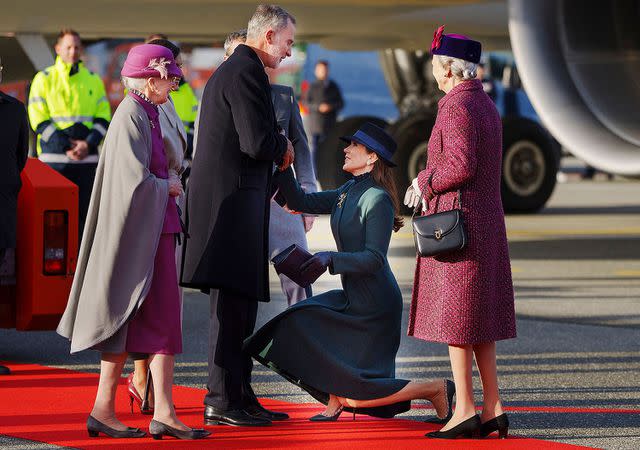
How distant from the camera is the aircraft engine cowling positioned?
31.0 feet

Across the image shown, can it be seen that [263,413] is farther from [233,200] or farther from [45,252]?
[45,252]

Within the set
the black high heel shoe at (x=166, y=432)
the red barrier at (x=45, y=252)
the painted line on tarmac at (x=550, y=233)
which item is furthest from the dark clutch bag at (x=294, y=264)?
the painted line on tarmac at (x=550, y=233)

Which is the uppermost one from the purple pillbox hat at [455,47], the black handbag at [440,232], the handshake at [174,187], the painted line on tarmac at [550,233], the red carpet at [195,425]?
the purple pillbox hat at [455,47]

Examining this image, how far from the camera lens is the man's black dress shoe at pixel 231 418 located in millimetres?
6215

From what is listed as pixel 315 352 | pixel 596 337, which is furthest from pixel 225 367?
pixel 596 337

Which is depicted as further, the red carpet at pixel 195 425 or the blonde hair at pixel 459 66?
the blonde hair at pixel 459 66

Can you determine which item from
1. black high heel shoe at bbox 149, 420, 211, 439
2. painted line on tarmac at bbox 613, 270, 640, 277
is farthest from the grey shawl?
painted line on tarmac at bbox 613, 270, 640, 277

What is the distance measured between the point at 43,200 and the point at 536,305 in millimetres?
3714

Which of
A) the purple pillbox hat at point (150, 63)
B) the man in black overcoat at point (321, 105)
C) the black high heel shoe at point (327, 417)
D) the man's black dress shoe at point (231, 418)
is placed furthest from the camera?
the man in black overcoat at point (321, 105)

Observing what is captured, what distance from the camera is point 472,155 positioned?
5.90 metres

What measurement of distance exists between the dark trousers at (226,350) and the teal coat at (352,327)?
0.29 feet

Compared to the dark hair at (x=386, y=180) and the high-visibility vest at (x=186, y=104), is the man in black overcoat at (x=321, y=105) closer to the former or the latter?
the high-visibility vest at (x=186, y=104)

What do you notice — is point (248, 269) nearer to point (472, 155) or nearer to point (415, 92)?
point (472, 155)

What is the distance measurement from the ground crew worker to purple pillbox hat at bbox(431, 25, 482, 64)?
15.3ft
